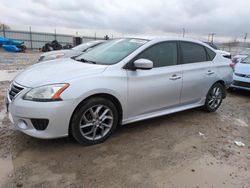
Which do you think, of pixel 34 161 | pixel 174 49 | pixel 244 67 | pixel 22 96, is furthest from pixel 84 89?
pixel 244 67

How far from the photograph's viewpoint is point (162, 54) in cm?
373

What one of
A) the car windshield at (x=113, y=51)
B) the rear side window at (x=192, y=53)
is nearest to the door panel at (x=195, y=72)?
the rear side window at (x=192, y=53)

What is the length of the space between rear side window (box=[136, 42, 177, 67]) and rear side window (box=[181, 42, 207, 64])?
232 millimetres

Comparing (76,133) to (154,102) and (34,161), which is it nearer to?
(34,161)

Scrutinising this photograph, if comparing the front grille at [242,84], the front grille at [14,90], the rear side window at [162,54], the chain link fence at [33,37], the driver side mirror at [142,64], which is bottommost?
the front grille at [242,84]

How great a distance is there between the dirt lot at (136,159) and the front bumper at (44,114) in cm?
32

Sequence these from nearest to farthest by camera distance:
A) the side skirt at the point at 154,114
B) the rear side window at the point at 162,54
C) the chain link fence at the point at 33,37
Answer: the side skirt at the point at 154,114 < the rear side window at the point at 162,54 < the chain link fence at the point at 33,37

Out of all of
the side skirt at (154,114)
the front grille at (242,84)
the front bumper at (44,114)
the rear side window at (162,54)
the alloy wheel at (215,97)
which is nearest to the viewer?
the front bumper at (44,114)

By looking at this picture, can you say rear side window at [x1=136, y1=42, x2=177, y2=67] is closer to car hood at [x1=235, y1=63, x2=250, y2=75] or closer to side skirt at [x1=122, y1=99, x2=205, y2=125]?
side skirt at [x1=122, y1=99, x2=205, y2=125]

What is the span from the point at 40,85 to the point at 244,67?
610cm

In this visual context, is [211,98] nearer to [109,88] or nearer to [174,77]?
[174,77]

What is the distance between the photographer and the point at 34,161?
267 centimetres

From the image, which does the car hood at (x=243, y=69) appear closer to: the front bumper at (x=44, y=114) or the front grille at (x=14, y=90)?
the front bumper at (x=44, y=114)

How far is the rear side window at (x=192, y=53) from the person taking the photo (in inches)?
160
